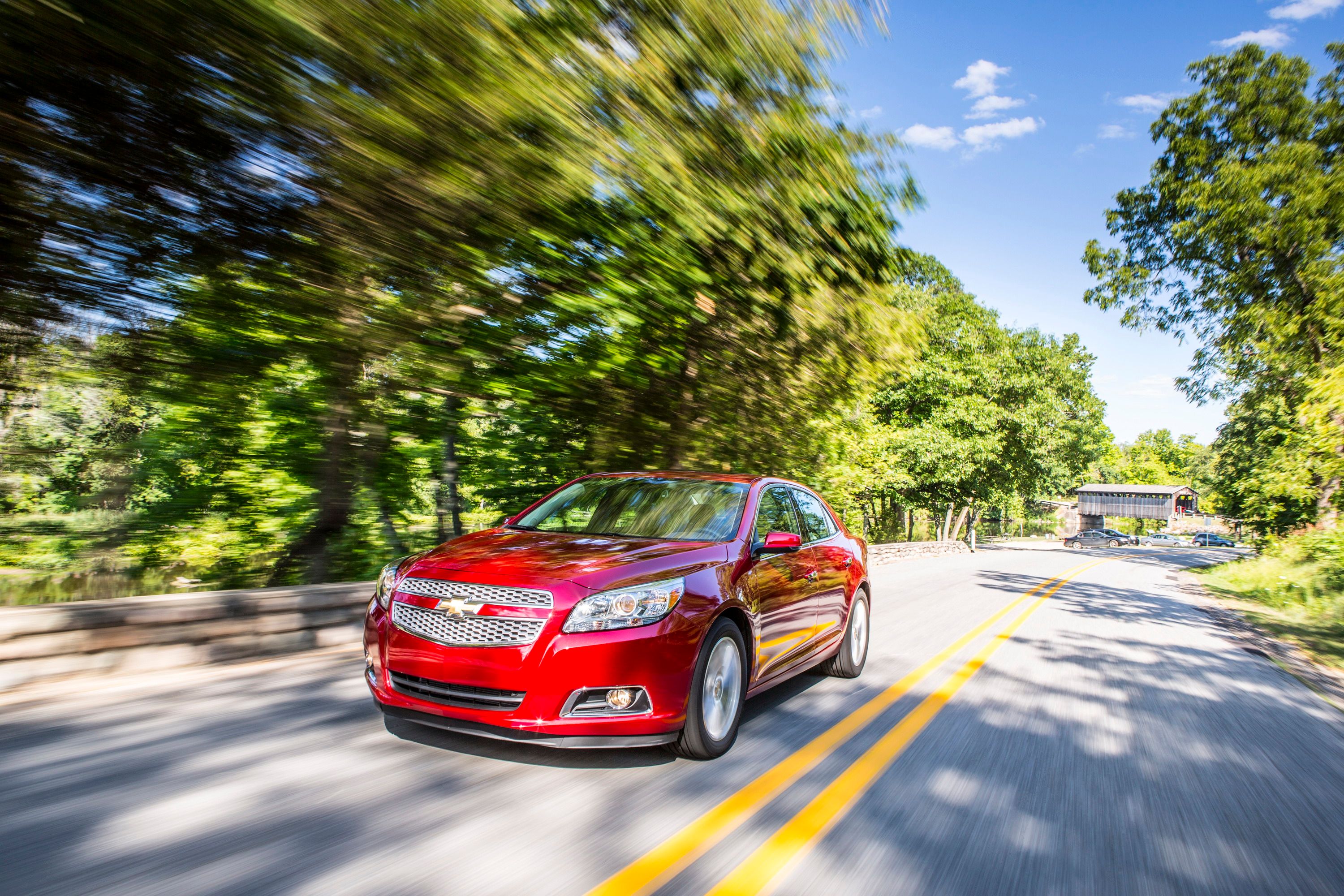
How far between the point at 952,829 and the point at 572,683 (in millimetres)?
1776

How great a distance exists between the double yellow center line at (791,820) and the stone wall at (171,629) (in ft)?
14.0

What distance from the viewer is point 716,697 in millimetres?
4547

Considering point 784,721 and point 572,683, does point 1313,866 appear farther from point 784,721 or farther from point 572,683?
point 572,683

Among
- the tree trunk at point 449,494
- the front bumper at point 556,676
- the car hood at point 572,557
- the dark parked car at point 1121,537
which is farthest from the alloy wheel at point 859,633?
the dark parked car at point 1121,537

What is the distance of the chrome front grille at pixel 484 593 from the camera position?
3.93 metres

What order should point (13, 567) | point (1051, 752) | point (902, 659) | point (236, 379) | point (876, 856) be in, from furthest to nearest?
1. point (13, 567)
2. point (902, 659)
3. point (236, 379)
4. point (1051, 752)
5. point (876, 856)

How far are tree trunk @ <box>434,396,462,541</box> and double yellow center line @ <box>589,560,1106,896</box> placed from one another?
6.02 m

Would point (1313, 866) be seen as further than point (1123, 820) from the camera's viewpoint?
No

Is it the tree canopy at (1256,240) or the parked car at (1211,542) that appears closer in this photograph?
the tree canopy at (1256,240)

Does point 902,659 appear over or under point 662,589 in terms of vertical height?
under

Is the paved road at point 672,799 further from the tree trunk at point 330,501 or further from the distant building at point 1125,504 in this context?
the distant building at point 1125,504

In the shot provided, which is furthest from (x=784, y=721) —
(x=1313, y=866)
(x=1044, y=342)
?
(x=1044, y=342)

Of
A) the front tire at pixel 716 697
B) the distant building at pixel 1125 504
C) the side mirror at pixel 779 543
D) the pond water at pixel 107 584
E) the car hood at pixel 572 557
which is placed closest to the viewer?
the car hood at pixel 572 557

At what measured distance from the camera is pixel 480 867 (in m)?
3.04
